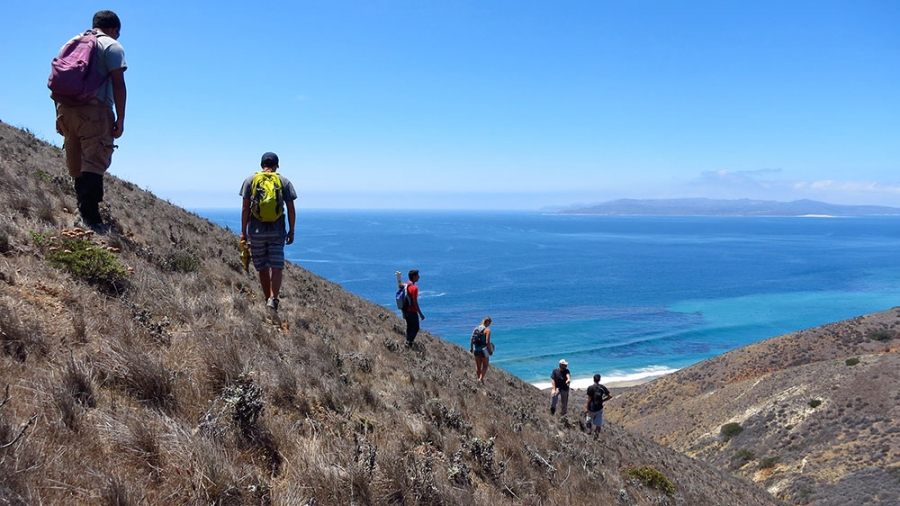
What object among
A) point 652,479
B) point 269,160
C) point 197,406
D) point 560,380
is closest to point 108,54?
point 269,160

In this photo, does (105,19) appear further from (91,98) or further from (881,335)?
(881,335)

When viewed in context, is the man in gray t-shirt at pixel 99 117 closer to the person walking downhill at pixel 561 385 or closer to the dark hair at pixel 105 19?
the dark hair at pixel 105 19

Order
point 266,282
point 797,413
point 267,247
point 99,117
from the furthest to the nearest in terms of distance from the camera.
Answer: point 797,413 → point 266,282 → point 267,247 → point 99,117

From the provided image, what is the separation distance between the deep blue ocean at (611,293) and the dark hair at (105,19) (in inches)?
1565

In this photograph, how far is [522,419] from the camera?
8602 millimetres

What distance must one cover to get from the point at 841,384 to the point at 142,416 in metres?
35.6

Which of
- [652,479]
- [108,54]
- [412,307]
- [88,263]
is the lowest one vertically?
[652,479]

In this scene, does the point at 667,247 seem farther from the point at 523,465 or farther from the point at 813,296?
the point at 523,465

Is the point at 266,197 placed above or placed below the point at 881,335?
above

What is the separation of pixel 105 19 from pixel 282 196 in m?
2.54

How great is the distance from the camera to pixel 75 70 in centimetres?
513

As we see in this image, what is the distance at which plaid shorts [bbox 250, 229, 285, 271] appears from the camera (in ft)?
21.1

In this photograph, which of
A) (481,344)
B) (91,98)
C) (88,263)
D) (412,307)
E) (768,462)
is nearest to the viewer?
(88,263)

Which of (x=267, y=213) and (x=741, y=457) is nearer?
(x=267, y=213)
